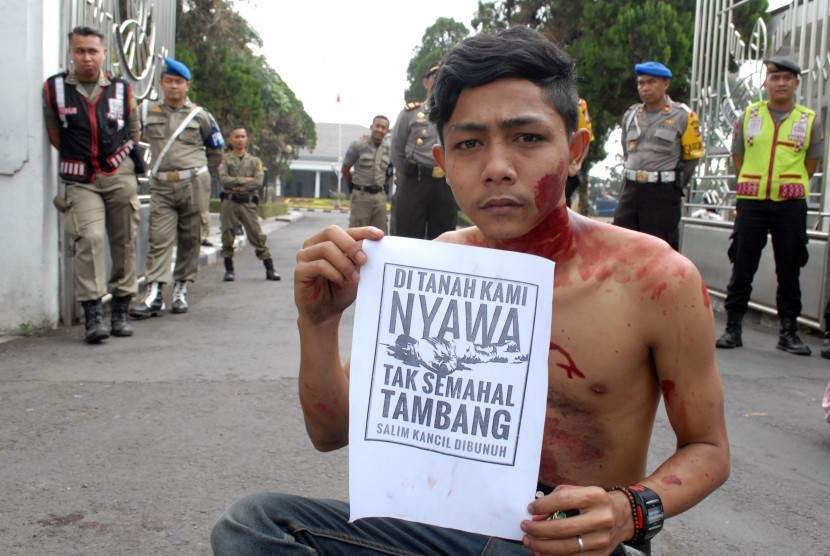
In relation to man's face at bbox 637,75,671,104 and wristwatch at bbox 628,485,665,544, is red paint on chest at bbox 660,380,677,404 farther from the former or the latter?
man's face at bbox 637,75,671,104

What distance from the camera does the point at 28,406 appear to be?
4.22m

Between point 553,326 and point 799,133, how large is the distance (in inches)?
212

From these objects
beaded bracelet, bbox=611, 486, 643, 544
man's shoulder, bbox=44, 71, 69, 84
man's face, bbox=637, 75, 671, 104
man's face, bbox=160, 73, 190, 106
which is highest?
man's face, bbox=637, 75, 671, 104

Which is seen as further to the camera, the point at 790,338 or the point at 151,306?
the point at 151,306

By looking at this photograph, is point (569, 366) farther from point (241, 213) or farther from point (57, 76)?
point (241, 213)

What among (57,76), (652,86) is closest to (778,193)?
(652,86)

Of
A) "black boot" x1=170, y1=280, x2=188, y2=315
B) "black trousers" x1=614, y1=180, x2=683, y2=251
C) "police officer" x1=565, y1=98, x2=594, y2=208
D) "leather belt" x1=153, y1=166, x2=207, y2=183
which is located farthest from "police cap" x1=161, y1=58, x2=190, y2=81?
"police officer" x1=565, y1=98, x2=594, y2=208

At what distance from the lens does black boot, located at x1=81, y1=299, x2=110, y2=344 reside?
5.74 m

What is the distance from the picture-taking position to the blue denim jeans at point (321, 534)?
58.3 inches

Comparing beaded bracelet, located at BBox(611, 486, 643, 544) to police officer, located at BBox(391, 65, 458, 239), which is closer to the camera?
beaded bracelet, located at BBox(611, 486, 643, 544)

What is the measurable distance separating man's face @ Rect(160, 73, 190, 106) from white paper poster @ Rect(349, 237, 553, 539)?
6.43m

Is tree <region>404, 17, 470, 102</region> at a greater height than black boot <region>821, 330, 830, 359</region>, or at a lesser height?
greater

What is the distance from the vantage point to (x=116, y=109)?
5.96 meters

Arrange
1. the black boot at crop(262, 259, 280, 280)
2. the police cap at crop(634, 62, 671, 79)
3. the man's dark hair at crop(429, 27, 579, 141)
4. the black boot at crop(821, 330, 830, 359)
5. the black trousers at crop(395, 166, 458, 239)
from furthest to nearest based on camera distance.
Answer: the black boot at crop(262, 259, 280, 280), the black trousers at crop(395, 166, 458, 239), the police cap at crop(634, 62, 671, 79), the black boot at crop(821, 330, 830, 359), the man's dark hair at crop(429, 27, 579, 141)
